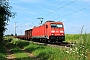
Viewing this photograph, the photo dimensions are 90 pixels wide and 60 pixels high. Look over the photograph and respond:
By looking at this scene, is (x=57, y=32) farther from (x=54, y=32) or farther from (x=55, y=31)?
(x=54, y=32)

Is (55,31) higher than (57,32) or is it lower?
higher

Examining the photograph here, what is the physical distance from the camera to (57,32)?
40.5m

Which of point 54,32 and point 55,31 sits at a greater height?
point 55,31

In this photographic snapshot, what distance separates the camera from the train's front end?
40.2m

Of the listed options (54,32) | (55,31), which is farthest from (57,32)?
(54,32)

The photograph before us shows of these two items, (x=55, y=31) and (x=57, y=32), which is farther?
(x=55, y=31)

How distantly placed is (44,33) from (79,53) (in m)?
32.7

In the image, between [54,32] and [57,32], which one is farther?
[54,32]

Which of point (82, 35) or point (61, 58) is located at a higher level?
point (82, 35)

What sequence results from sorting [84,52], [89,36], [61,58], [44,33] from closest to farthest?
[84,52], [89,36], [61,58], [44,33]

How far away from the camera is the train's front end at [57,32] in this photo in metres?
40.2

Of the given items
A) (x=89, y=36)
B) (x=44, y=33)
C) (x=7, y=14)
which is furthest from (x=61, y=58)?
(x=44, y=33)

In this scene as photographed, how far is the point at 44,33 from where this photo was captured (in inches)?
1740

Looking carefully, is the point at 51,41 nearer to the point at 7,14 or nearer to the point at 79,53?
the point at 7,14
